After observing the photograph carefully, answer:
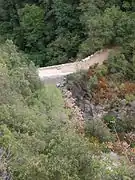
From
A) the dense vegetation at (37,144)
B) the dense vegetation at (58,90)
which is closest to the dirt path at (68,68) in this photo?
the dense vegetation at (58,90)

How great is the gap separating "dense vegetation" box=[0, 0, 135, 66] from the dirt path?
459 mm

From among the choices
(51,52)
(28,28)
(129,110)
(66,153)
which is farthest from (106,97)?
(66,153)

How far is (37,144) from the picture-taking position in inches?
488

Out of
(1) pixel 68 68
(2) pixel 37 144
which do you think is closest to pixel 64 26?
(1) pixel 68 68

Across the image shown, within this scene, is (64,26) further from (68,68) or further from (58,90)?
(58,90)

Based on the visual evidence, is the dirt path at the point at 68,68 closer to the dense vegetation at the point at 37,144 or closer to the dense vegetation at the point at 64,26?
the dense vegetation at the point at 64,26

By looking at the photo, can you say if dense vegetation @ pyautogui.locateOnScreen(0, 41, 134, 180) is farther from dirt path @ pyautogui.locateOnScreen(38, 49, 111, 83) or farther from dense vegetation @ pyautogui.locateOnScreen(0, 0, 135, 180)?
dirt path @ pyautogui.locateOnScreen(38, 49, 111, 83)

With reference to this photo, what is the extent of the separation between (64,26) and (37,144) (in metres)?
14.9

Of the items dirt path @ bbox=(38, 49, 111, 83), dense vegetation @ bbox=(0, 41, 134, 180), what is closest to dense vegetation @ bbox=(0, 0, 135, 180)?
dense vegetation @ bbox=(0, 41, 134, 180)

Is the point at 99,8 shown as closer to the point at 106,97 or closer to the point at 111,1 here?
the point at 111,1

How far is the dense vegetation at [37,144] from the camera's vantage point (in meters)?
11.3

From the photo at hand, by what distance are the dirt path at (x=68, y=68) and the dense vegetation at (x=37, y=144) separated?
4.41 m

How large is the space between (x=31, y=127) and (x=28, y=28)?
1366cm

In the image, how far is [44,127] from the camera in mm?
14195
